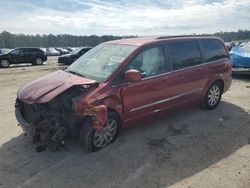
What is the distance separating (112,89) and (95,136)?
819 mm

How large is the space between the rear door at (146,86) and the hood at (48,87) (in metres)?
0.72

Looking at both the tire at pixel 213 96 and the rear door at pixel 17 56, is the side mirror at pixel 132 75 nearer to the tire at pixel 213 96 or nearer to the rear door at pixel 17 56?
the tire at pixel 213 96

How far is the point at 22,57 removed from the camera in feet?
79.8

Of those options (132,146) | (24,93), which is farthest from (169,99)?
(24,93)

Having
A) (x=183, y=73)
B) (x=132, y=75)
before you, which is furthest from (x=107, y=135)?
(x=183, y=73)

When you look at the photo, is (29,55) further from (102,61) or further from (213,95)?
(102,61)

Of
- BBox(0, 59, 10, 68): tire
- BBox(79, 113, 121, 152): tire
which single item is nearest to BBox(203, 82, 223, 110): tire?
BBox(79, 113, 121, 152): tire

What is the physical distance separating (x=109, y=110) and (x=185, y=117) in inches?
91.5

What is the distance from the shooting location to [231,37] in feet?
187

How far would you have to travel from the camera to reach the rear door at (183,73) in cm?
602

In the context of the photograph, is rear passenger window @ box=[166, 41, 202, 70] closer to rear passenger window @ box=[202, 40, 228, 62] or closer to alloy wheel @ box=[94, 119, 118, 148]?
rear passenger window @ box=[202, 40, 228, 62]

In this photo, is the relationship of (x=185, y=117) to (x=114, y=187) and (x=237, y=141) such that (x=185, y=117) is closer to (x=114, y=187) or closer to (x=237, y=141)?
(x=237, y=141)

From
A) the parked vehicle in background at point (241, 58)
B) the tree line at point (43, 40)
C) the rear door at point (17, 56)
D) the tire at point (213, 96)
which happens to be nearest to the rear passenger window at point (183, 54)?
the tire at point (213, 96)

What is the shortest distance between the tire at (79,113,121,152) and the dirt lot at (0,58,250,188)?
0.39ft
